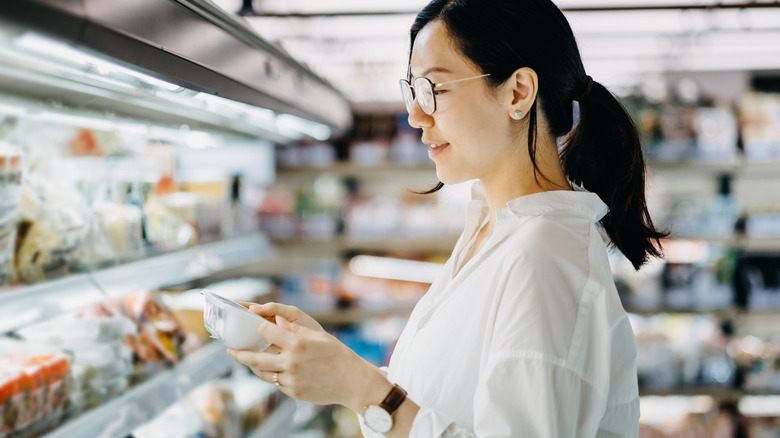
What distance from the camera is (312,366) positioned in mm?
1040

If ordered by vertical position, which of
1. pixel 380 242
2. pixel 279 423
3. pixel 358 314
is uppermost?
pixel 380 242

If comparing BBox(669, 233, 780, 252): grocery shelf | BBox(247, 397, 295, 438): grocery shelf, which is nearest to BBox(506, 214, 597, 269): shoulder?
BBox(247, 397, 295, 438): grocery shelf

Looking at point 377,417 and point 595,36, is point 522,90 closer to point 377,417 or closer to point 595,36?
point 377,417

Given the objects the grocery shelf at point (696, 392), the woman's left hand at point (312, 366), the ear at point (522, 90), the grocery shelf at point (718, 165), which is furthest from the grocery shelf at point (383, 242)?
the woman's left hand at point (312, 366)

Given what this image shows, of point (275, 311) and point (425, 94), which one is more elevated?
point (425, 94)

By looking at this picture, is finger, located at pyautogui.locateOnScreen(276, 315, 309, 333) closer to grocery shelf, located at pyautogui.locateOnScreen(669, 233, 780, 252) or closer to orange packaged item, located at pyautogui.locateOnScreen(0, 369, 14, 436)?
orange packaged item, located at pyautogui.locateOnScreen(0, 369, 14, 436)

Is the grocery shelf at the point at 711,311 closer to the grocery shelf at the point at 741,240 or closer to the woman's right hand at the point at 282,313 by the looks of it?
the grocery shelf at the point at 741,240

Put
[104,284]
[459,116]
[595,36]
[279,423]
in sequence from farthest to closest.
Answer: [595,36]
[279,423]
[104,284]
[459,116]

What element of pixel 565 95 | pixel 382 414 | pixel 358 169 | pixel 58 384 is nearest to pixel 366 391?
pixel 382 414

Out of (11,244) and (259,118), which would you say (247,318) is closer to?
(11,244)

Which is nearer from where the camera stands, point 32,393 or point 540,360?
point 540,360

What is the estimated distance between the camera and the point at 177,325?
2.21 metres

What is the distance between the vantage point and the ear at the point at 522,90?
113 centimetres

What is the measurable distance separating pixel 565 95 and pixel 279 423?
221cm
